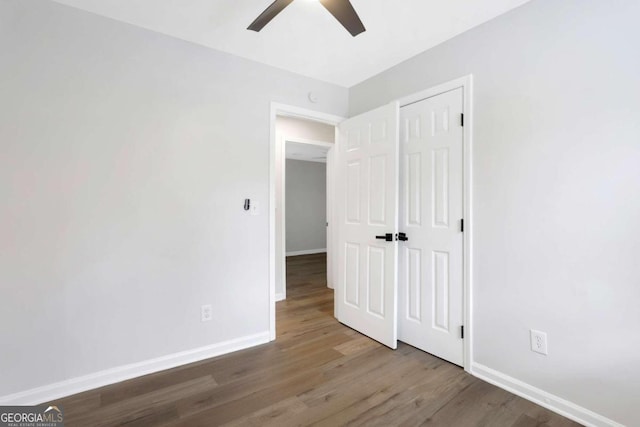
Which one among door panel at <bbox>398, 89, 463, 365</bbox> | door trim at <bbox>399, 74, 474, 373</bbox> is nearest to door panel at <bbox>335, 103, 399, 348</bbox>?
door panel at <bbox>398, 89, 463, 365</bbox>

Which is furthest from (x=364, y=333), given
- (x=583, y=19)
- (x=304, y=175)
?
(x=304, y=175)

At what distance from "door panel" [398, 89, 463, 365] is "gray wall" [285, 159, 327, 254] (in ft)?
17.2

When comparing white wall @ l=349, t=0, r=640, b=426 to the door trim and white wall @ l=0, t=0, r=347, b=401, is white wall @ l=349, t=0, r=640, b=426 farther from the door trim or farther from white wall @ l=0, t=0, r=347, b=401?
white wall @ l=0, t=0, r=347, b=401

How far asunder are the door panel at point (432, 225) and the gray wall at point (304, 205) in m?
5.25

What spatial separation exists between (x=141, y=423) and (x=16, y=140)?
187cm

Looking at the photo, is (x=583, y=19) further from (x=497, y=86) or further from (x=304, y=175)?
(x=304, y=175)

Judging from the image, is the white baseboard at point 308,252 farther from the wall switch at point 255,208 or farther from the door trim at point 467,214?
the door trim at point 467,214

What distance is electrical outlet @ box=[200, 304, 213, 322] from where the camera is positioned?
2350 millimetres

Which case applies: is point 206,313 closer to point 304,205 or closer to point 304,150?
point 304,150

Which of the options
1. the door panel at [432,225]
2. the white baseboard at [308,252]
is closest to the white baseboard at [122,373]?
the door panel at [432,225]

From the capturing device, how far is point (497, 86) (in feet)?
6.47

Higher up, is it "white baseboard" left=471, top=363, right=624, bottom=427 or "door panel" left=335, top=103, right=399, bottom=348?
"door panel" left=335, top=103, right=399, bottom=348

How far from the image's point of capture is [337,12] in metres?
1.55

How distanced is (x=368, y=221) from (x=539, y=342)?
152 centimetres
